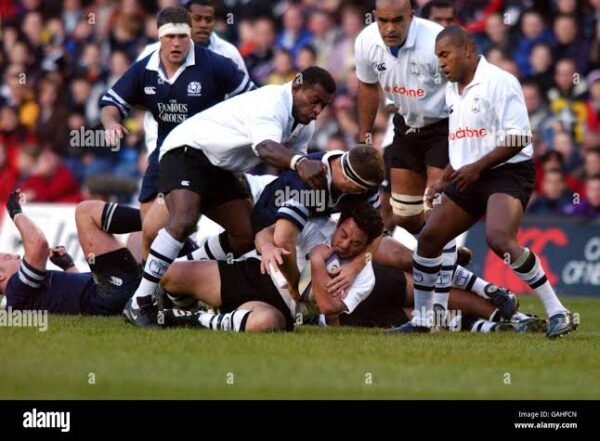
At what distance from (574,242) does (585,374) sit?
7574 millimetres

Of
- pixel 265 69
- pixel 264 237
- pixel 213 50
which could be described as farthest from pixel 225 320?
pixel 265 69

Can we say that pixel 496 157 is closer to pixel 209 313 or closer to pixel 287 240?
pixel 287 240

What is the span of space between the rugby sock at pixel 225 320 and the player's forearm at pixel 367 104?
2.18 m

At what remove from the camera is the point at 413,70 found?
11.7m

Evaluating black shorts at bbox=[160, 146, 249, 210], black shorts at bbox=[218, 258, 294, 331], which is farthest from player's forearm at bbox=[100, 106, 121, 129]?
black shorts at bbox=[218, 258, 294, 331]

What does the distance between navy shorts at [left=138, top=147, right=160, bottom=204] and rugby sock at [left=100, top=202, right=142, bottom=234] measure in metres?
0.17

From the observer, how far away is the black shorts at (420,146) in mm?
11898

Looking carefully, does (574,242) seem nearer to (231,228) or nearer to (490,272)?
(490,272)

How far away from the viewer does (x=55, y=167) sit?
2091 cm

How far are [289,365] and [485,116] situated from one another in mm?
2869

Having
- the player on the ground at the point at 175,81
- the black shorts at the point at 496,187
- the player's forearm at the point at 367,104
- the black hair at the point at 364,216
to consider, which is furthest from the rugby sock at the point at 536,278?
the player on the ground at the point at 175,81

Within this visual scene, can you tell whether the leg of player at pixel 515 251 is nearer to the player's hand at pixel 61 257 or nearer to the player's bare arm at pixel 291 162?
the player's bare arm at pixel 291 162

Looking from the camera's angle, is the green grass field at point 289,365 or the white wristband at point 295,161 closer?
the green grass field at point 289,365

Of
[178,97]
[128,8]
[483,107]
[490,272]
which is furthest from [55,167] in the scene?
[483,107]
